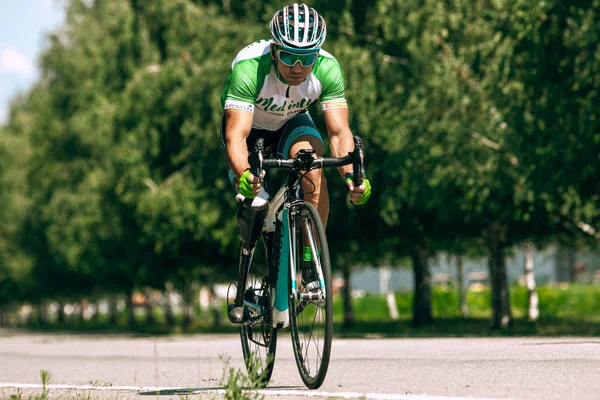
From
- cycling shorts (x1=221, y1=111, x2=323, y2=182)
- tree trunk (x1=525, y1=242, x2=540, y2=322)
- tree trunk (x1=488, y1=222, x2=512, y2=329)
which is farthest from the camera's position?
tree trunk (x1=525, y1=242, x2=540, y2=322)

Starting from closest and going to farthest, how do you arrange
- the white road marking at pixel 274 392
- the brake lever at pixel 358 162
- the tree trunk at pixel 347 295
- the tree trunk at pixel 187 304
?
the white road marking at pixel 274 392, the brake lever at pixel 358 162, the tree trunk at pixel 347 295, the tree trunk at pixel 187 304

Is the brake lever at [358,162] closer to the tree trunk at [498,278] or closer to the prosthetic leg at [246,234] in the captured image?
the prosthetic leg at [246,234]

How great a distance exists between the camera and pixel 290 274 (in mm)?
6617

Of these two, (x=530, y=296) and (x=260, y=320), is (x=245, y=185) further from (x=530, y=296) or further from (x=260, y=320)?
(x=530, y=296)

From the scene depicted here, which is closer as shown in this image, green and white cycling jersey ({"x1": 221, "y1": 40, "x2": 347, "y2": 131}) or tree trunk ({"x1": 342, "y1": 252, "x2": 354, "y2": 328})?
green and white cycling jersey ({"x1": 221, "y1": 40, "x2": 347, "y2": 131})

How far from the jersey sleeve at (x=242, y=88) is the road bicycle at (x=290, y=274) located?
1.15 ft

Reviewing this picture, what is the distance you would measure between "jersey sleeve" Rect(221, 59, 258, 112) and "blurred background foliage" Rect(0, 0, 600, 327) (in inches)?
463

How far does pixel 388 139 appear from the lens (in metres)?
24.0

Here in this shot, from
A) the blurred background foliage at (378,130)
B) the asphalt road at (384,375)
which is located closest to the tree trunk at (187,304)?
the blurred background foliage at (378,130)

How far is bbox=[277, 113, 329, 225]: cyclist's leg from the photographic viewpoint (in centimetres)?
705

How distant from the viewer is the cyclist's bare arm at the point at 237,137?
6.86 meters

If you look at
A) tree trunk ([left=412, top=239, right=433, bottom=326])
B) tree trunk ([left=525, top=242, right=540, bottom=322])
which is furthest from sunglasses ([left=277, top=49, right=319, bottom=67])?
tree trunk ([left=525, top=242, right=540, bottom=322])

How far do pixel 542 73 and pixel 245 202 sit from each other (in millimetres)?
12990

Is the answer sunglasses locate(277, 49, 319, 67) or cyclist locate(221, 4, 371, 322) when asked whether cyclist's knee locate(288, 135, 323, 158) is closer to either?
cyclist locate(221, 4, 371, 322)
